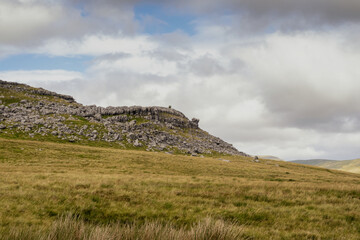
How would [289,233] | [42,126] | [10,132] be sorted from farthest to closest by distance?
1. [42,126]
2. [10,132]
3. [289,233]

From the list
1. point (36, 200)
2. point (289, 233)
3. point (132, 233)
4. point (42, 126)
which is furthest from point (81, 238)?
point (42, 126)

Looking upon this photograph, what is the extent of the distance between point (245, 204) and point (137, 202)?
663cm

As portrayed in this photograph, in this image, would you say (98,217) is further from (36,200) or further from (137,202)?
(36,200)

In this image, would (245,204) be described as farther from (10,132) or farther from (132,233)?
(10,132)

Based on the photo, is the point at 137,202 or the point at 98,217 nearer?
the point at 98,217

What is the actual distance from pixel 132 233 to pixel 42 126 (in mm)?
110046

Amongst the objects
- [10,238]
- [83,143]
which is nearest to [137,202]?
[10,238]

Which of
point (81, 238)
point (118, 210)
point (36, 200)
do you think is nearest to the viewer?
point (81, 238)

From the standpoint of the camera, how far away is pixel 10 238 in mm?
5918

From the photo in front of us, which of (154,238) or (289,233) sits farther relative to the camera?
(289,233)

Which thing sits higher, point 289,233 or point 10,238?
point 10,238

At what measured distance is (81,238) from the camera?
6379 mm

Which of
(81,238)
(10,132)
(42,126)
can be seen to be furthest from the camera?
(42,126)

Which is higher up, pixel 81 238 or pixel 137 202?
pixel 81 238
